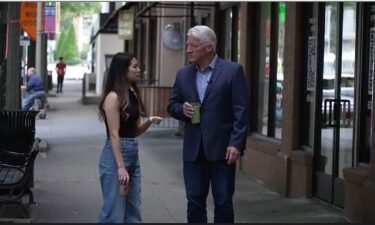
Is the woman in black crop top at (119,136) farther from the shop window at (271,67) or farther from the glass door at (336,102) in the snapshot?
the shop window at (271,67)

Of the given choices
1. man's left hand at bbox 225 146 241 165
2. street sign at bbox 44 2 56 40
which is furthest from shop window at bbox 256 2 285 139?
street sign at bbox 44 2 56 40

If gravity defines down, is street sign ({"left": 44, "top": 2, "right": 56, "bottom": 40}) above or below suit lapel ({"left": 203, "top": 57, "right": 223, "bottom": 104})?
above

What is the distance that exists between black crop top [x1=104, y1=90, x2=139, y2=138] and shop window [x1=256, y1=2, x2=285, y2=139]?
4.40 metres

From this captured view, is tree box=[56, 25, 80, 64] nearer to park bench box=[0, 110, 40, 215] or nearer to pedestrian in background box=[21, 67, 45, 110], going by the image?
pedestrian in background box=[21, 67, 45, 110]

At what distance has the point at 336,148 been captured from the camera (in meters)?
8.19

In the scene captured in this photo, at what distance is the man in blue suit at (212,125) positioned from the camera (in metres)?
5.45

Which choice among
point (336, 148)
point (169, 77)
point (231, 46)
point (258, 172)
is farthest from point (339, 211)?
point (169, 77)

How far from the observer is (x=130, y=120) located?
558 centimetres

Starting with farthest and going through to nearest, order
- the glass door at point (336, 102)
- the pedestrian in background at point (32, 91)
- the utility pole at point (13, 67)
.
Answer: the pedestrian in background at point (32, 91)
the utility pole at point (13, 67)
the glass door at point (336, 102)

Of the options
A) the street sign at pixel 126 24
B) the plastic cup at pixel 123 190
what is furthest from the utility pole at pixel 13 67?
the street sign at pixel 126 24

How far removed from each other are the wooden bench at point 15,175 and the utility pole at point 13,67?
8.07 feet

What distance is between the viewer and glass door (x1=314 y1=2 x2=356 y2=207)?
7984 millimetres

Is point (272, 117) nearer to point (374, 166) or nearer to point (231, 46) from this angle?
point (231, 46)

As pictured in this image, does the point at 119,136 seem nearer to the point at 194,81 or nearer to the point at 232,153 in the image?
the point at 194,81
